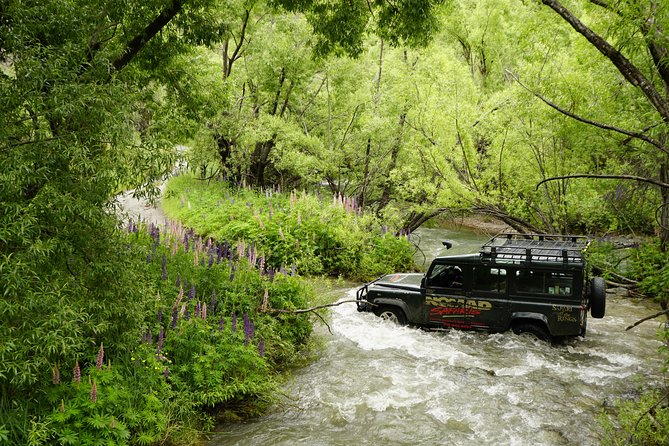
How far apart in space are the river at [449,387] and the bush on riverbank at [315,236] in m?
3.58

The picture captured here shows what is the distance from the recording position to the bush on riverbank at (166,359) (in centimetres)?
521

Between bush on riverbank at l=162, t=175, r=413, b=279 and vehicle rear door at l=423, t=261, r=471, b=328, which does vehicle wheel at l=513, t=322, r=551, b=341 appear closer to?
vehicle rear door at l=423, t=261, r=471, b=328

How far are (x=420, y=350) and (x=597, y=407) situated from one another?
3.28m

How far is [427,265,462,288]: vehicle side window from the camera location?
10836 mm

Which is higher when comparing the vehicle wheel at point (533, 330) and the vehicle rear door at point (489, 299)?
the vehicle rear door at point (489, 299)

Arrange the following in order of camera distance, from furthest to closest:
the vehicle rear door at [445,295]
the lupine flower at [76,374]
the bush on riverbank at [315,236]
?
the bush on riverbank at [315,236] < the vehicle rear door at [445,295] < the lupine flower at [76,374]

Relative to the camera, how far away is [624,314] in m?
13.1

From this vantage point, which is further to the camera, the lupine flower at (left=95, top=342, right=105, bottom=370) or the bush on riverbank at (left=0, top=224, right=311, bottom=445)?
the lupine flower at (left=95, top=342, right=105, bottom=370)

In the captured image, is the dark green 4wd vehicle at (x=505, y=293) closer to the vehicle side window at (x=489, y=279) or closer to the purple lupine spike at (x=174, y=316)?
the vehicle side window at (x=489, y=279)

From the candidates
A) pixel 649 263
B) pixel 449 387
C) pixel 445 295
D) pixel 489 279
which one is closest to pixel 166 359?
pixel 449 387

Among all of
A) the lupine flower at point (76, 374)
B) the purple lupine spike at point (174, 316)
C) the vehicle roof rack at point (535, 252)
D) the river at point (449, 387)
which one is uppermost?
the vehicle roof rack at point (535, 252)

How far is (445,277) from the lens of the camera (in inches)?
429

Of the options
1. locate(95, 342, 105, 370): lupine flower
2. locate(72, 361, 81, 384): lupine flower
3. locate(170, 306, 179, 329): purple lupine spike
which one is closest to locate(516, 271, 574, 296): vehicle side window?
locate(170, 306, 179, 329): purple lupine spike

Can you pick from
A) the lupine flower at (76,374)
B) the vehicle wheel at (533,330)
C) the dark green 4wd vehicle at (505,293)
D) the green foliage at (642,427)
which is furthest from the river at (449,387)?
the lupine flower at (76,374)
